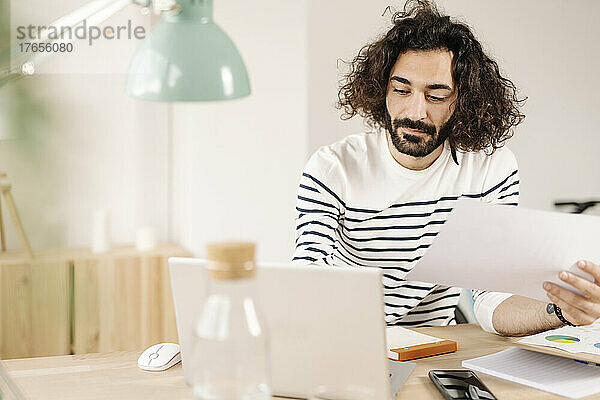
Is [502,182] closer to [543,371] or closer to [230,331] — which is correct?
[543,371]

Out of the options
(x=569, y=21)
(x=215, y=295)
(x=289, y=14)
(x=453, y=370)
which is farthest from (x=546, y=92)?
(x=215, y=295)

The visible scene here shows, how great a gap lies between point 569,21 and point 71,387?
10.1ft

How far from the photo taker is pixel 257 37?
2.95m

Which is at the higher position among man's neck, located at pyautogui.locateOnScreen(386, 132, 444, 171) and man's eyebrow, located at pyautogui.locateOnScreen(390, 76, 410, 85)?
man's eyebrow, located at pyautogui.locateOnScreen(390, 76, 410, 85)

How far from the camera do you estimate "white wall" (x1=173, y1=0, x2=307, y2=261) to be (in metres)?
2.93

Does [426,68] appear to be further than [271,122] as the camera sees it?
No

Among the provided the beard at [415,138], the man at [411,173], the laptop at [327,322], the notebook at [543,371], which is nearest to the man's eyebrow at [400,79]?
the man at [411,173]

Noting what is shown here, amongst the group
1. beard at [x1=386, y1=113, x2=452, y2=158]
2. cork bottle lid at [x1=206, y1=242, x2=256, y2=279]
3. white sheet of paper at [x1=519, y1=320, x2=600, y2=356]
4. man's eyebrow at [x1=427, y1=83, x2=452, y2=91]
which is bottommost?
white sheet of paper at [x1=519, y1=320, x2=600, y2=356]

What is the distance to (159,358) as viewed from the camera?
140 centimetres

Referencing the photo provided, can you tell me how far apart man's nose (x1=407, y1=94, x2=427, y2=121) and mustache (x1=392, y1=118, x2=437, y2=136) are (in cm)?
1

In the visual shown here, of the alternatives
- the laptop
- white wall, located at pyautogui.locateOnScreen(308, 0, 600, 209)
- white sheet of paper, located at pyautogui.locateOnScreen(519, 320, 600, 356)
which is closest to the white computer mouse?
the laptop

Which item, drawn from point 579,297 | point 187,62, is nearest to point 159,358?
point 187,62

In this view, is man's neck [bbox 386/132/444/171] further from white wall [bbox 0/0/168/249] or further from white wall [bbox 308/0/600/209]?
white wall [bbox 0/0/168/249]

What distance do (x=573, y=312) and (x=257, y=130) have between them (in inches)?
71.0
